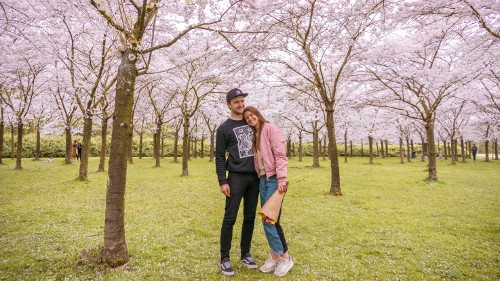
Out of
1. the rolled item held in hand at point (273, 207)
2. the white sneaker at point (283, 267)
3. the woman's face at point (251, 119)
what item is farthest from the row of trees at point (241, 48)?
the white sneaker at point (283, 267)

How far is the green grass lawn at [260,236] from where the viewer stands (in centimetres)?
362

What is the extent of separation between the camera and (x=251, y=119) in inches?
144

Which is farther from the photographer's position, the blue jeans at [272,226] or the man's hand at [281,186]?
the blue jeans at [272,226]

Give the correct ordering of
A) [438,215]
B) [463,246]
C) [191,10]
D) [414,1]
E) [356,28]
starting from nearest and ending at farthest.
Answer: [463,246], [191,10], [414,1], [438,215], [356,28]

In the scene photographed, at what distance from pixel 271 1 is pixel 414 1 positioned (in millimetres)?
3675

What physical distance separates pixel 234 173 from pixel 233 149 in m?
0.34

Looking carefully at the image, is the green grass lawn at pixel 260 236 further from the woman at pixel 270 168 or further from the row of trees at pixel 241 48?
the row of trees at pixel 241 48

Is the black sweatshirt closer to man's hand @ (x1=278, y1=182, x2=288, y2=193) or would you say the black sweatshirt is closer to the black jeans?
the black jeans

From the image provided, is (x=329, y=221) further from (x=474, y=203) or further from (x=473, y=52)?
(x=473, y=52)

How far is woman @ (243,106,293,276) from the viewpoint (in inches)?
134

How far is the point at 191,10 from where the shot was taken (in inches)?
220

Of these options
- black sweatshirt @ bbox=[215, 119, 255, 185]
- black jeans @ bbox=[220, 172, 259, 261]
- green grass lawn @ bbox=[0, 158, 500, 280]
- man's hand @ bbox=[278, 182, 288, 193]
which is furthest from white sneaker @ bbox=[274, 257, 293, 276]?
black sweatshirt @ bbox=[215, 119, 255, 185]

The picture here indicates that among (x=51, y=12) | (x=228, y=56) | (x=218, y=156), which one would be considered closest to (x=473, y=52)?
(x=228, y=56)

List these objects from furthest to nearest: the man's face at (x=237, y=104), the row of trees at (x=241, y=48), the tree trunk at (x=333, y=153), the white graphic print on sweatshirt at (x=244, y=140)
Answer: the tree trunk at (x=333, y=153) → the row of trees at (x=241, y=48) → the man's face at (x=237, y=104) → the white graphic print on sweatshirt at (x=244, y=140)
